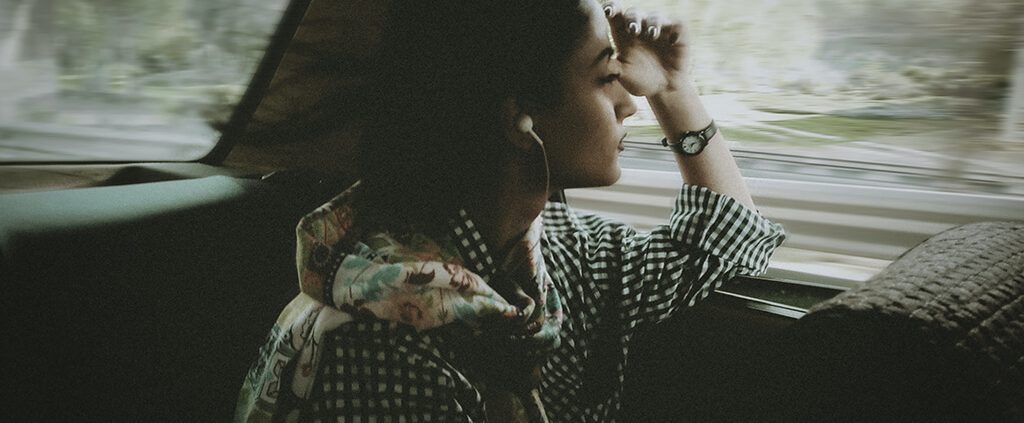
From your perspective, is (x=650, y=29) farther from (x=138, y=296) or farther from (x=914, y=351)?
(x=138, y=296)

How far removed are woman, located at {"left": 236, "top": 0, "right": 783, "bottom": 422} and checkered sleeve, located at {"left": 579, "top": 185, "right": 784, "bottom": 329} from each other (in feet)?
0.60

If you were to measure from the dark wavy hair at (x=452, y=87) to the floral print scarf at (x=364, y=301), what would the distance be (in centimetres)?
6

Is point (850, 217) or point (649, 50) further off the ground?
point (649, 50)

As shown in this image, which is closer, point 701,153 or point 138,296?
point 138,296

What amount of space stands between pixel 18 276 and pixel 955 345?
3.46ft

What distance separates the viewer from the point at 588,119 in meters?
0.94

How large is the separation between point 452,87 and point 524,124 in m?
0.11

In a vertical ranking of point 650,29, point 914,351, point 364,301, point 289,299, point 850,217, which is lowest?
point 289,299

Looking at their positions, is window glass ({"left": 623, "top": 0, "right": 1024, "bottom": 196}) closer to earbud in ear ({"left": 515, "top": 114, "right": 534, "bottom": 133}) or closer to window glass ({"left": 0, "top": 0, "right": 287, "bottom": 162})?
earbud in ear ({"left": 515, "top": 114, "right": 534, "bottom": 133})

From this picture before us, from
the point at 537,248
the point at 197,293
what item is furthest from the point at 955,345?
the point at 197,293

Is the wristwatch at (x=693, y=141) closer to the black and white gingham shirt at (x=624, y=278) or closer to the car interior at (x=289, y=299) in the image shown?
the black and white gingham shirt at (x=624, y=278)

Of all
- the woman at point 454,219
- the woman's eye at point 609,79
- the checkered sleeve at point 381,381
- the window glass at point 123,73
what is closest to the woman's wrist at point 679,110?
the woman at point 454,219

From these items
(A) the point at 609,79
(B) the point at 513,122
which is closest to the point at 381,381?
(B) the point at 513,122

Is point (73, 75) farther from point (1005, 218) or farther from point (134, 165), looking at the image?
point (1005, 218)
